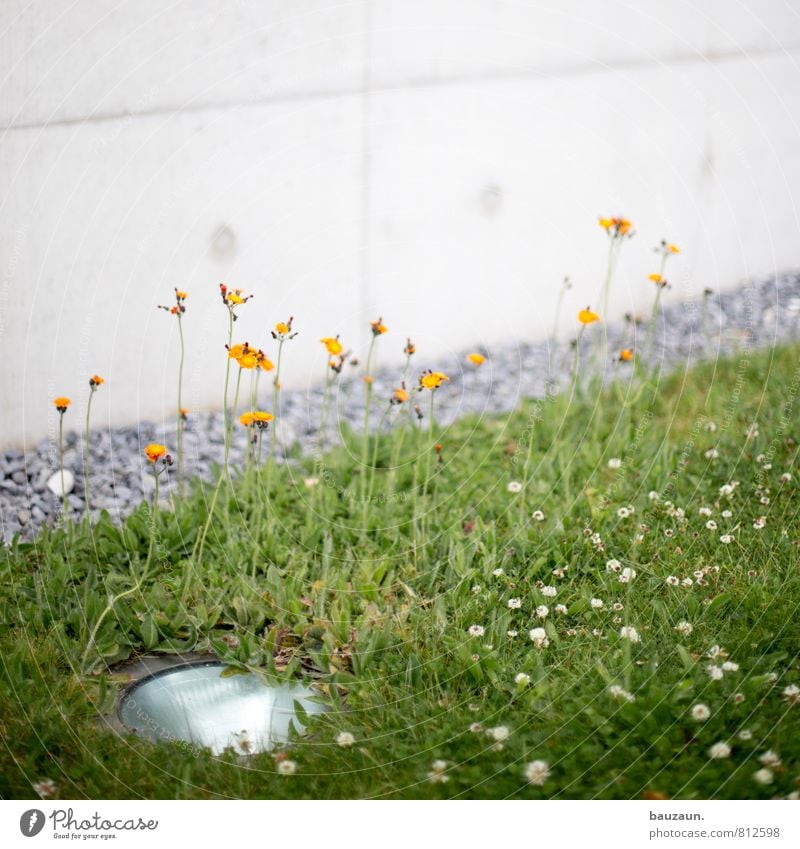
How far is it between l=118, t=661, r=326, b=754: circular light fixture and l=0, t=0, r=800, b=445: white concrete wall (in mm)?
1276

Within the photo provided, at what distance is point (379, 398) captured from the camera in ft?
13.7

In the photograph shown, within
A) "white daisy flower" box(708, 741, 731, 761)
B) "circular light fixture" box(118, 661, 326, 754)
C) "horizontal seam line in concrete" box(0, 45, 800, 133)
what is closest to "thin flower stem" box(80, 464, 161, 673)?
"circular light fixture" box(118, 661, 326, 754)

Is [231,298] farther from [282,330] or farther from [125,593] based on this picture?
[125,593]

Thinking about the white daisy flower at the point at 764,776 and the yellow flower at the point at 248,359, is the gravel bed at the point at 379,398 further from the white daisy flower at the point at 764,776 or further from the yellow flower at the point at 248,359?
the white daisy flower at the point at 764,776

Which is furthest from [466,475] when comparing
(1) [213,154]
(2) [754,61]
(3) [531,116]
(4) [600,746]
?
(2) [754,61]

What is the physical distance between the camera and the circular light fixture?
2.47 m

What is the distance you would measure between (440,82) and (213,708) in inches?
108

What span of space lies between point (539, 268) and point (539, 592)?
235 cm

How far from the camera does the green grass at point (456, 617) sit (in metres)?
2.32

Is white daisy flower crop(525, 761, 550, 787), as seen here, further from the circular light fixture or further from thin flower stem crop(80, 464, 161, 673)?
thin flower stem crop(80, 464, 161, 673)

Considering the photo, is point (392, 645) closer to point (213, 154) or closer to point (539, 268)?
point (213, 154)

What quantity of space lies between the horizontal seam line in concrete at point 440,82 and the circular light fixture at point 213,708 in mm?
1759

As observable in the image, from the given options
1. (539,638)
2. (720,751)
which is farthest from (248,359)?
(720,751)

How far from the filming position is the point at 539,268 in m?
4.84
